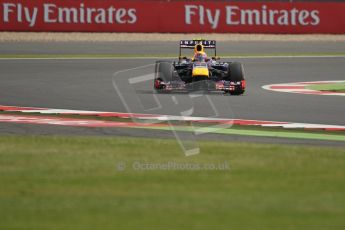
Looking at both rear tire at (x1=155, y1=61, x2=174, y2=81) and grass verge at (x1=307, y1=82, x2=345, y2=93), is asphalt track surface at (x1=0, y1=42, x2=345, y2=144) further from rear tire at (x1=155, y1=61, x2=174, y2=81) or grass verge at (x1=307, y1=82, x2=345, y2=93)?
grass verge at (x1=307, y1=82, x2=345, y2=93)

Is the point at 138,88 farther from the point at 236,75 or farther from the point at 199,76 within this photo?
the point at 236,75

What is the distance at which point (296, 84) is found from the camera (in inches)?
828

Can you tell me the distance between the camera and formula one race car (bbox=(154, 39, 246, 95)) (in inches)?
703

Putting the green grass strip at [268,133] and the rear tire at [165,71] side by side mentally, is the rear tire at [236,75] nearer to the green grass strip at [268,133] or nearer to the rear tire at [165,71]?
the rear tire at [165,71]

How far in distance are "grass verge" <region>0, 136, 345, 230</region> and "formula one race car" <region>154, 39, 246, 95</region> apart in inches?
259

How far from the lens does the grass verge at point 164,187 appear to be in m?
7.15

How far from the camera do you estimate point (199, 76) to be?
1788cm

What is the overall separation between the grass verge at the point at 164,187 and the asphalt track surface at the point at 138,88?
1.56 m

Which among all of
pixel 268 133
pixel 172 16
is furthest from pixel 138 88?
pixel 172 16

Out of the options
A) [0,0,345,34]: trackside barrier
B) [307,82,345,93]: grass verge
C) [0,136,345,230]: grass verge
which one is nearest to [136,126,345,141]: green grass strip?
[0,136,345,230]: grass verge

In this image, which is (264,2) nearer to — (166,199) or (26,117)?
(26,117)

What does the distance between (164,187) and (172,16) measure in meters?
26.6

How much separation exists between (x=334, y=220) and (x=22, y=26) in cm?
2767

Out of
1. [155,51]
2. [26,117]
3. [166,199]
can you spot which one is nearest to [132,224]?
[166,199]
